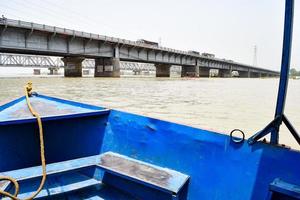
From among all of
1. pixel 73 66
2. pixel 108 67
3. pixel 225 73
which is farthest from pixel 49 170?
pixel 225 73

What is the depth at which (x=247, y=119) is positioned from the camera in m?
5.69

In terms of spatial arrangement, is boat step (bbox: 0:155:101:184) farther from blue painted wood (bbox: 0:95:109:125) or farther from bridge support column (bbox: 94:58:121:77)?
bridge support column (bbox: 94:58:121:77)

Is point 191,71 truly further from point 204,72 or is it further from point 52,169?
point 52,169

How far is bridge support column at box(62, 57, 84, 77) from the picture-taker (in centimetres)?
3056

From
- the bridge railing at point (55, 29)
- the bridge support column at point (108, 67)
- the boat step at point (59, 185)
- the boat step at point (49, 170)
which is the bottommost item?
the boat step at point (59, 185)

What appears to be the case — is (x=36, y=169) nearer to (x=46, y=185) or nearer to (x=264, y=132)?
(x=46, y=185)

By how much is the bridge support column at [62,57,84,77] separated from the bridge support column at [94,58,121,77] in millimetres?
2573

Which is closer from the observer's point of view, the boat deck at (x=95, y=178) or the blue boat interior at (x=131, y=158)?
the blue boat interior at (x=131, y=158)

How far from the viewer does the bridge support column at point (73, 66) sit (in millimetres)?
30562

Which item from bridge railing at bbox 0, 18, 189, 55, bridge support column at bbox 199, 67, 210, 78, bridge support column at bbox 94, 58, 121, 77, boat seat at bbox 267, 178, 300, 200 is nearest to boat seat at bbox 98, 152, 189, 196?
boat seat at bbox 267, 178, 300, 200

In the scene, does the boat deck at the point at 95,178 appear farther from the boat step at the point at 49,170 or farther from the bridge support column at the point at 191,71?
the bridge support column at the point at 191,71

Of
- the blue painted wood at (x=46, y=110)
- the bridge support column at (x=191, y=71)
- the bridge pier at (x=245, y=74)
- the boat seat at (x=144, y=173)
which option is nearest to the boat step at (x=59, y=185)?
the boat seat at (x=144, y=173)

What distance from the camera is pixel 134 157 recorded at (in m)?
2.44

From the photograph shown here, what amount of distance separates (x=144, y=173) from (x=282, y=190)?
1.15m
